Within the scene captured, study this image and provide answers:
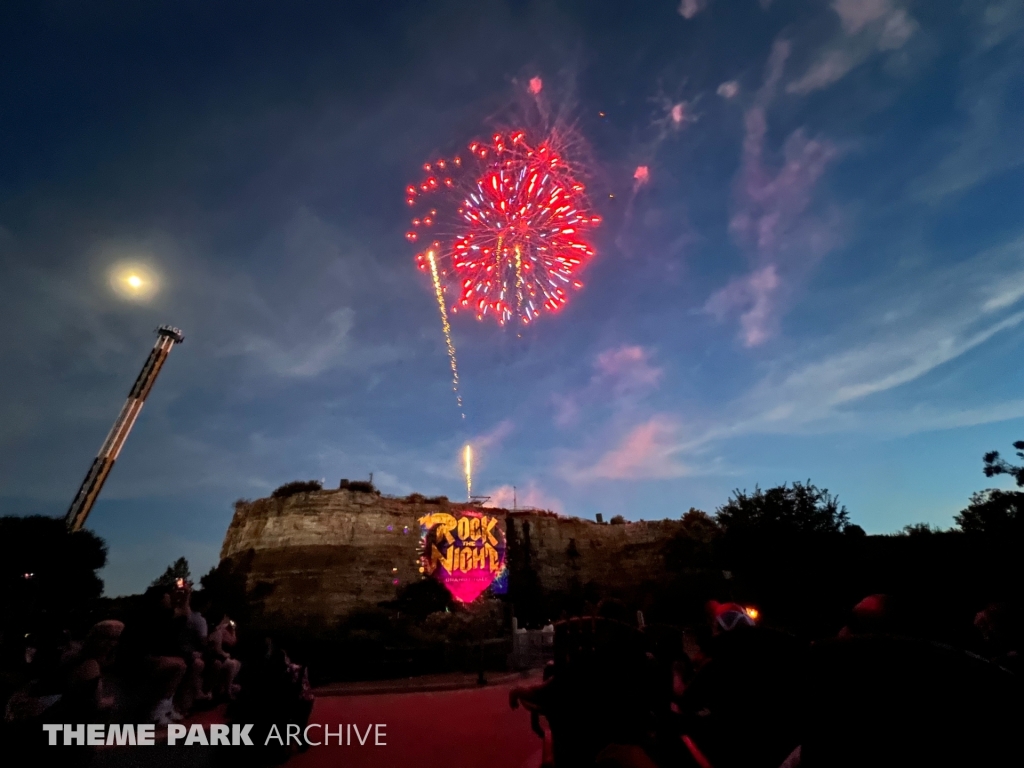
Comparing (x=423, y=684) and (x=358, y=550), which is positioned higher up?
(x=358, y=550)

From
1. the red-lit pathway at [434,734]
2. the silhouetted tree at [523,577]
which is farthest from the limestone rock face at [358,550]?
the red-lit pathway at [434,734]

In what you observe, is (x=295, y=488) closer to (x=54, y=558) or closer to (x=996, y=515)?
(x=54, y=558)

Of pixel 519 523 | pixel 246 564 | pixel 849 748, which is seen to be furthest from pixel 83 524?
pixel 849 748

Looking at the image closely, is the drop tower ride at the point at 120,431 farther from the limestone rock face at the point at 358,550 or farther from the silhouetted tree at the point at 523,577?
the silhouetted tree at the point at 523,577

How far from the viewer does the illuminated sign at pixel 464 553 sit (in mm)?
26797

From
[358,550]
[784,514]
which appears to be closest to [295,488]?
[358,550]

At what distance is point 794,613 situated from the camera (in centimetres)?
2069

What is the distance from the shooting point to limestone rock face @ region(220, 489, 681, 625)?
956 inches

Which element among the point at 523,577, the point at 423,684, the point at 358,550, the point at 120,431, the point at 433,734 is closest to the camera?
the point at 433,734

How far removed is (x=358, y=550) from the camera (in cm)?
2594

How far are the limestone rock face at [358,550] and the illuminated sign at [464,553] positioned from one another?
684mm

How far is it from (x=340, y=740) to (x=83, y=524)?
4207 centimetres

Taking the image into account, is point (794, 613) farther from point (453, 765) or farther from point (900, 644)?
point (900, 644)

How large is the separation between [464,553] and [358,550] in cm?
617
